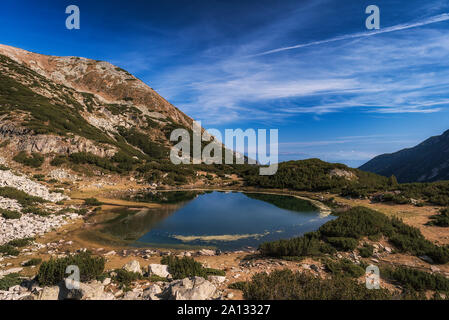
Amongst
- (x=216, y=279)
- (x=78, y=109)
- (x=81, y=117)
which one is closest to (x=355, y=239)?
(x=216, y=279)

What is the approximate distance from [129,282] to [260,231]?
13837 mm

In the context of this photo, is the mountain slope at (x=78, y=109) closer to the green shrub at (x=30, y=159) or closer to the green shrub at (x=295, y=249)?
the green shrub at (x=30, y=159)

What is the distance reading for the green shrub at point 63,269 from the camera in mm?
7539

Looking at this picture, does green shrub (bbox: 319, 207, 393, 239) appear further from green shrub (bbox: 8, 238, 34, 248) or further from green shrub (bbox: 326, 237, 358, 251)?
green shrub (bbox: 8, 238, 34, 248)

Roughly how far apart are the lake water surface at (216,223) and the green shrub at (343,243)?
200 inches

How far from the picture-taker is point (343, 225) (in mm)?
15742

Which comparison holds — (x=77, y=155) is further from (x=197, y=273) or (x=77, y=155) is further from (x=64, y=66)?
(x=64, y=66)

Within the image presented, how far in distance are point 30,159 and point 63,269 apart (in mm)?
40115

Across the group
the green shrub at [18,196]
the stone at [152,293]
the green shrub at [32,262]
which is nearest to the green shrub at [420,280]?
the stone at [152,293]

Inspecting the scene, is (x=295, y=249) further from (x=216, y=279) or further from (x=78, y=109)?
(x=78, y=109)

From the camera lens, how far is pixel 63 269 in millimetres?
7605

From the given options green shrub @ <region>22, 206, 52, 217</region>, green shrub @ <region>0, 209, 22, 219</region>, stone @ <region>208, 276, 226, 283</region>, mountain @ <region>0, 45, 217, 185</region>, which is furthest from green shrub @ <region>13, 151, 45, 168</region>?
stone @ <region>208, 276, 226, 283</region>

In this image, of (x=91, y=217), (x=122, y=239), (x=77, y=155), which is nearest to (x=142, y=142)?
(x=77, y=155)

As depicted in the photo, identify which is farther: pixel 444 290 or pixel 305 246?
pixel 305 246
